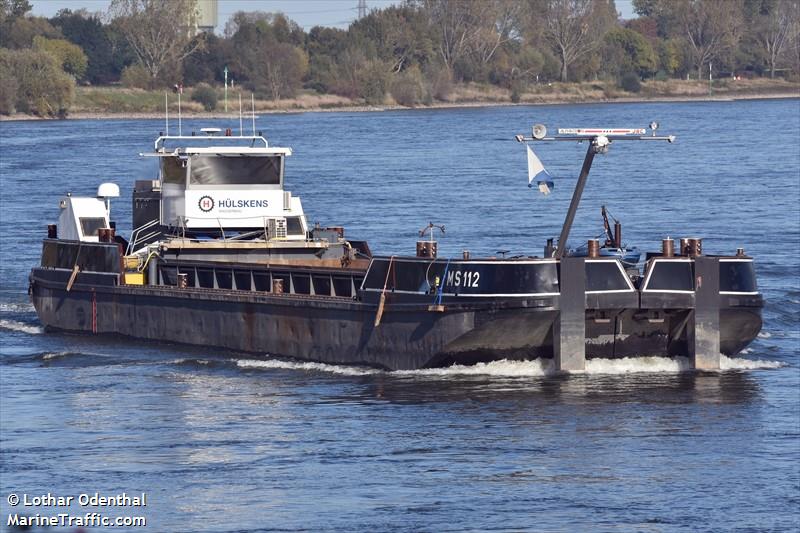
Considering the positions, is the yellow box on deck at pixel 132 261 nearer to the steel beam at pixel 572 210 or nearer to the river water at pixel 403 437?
the river water at pixel 403 437

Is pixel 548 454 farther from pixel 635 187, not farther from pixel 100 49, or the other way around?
pixel 100 49

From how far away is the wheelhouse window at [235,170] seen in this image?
35594mm

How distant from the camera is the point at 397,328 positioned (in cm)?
2966

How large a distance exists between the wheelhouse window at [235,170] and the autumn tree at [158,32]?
137m

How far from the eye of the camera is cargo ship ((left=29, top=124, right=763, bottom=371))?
1118 inches

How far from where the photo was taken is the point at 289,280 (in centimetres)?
3238

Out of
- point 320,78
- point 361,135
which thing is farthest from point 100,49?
point 361,135

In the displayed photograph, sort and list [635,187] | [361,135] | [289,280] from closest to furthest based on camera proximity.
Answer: [289,280] < [635,187] < [361,135]

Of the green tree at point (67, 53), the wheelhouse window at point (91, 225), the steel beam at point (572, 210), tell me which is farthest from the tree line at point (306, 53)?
the steel beam at point (572, 210)

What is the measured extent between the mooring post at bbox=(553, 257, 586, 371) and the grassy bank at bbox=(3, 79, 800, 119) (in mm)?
121269

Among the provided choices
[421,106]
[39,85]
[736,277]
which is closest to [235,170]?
[736,277]

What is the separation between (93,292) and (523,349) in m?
11.2

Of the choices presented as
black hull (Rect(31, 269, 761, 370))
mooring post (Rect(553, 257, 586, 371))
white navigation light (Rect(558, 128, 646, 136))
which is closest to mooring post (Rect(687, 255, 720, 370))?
black hull (Rect(31, 269, 761, 370))

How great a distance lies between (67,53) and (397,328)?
14289 cm
